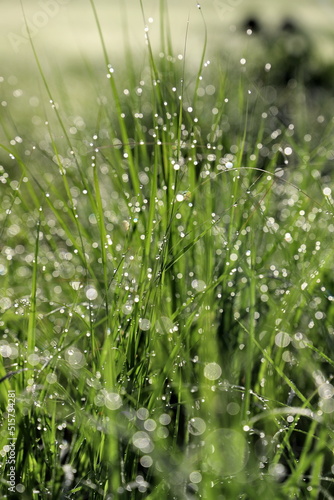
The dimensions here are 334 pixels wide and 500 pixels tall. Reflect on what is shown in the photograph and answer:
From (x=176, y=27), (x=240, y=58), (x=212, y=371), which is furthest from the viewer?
(x=176, y=27)

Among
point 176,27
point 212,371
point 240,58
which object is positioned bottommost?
point 212,371

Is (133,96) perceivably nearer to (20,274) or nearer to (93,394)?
(20,274)

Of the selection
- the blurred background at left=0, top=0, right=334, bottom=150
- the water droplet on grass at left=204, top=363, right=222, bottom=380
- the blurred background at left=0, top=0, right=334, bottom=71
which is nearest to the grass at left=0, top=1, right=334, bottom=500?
the water droplet on grass at left=204, top=363, right=222, bottom=380

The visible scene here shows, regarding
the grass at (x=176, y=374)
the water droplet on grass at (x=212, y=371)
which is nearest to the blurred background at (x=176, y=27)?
the grass at (x=176, y=374)

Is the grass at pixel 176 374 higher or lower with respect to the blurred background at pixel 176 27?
lower

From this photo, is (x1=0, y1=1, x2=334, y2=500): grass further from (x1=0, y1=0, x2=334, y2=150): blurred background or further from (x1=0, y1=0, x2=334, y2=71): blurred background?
(x1=0, y1=0, x2=334, y2=150): blurred background

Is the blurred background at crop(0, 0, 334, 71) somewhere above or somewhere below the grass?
above

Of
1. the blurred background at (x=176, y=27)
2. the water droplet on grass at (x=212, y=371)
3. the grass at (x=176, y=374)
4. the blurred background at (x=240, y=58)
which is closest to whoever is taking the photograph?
the grass at (x=176, y=374)

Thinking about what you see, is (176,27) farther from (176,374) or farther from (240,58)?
(176,374)

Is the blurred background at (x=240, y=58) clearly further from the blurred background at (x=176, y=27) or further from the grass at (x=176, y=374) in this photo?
the grass at (x=176, y=374)

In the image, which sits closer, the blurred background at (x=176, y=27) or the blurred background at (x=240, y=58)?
the blurred background at (x=176, y=27)

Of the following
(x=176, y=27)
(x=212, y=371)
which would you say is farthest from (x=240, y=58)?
(x=176, y=27)

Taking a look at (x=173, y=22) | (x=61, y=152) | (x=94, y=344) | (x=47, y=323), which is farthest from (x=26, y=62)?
(x=94, y=344)

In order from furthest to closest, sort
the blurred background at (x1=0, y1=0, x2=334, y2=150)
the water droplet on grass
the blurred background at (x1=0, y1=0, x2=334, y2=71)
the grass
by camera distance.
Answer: the blurred background at (x1=0, y1=0, x2=334, y2=150) < the blurred background at (x1=0, y1=0, x2=334, y2=71) < the water droplet on grass < the grass
